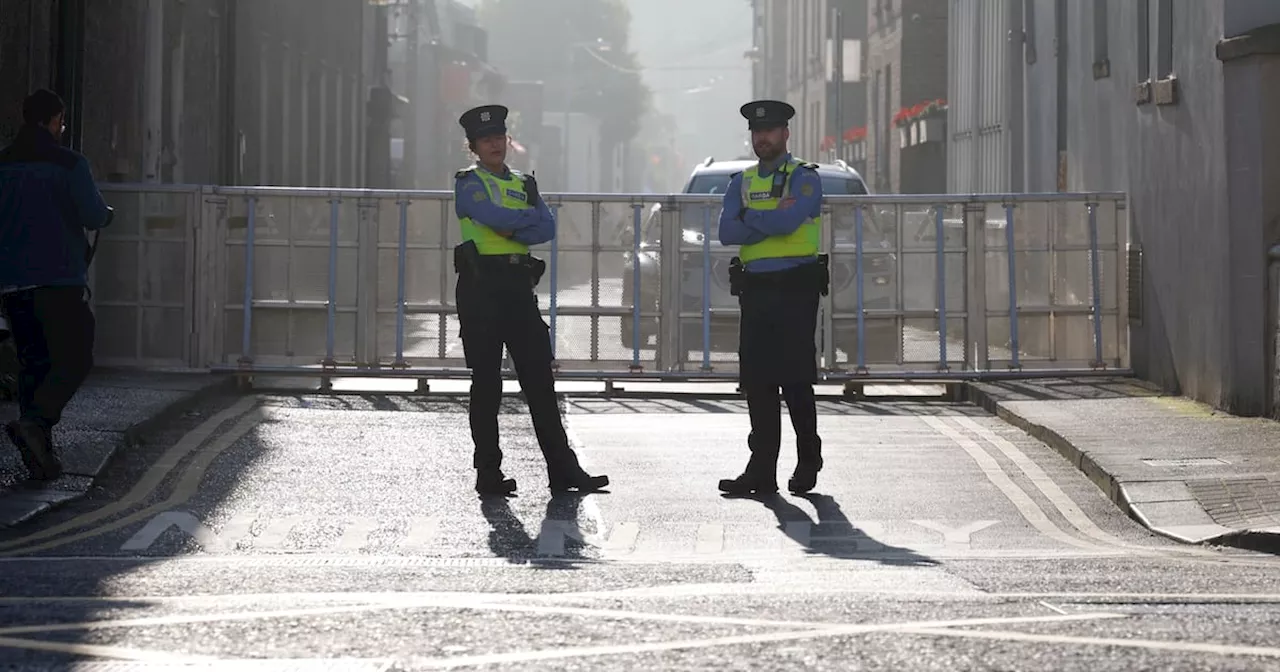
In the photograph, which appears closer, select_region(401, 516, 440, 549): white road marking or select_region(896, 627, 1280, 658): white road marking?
select_region(896, 627, 1280, 658): white road marking

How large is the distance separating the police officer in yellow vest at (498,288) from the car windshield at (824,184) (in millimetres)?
9501

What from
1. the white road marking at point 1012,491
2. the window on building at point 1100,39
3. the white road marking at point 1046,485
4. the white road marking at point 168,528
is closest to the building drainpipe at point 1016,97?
the window on building at point 1100,39

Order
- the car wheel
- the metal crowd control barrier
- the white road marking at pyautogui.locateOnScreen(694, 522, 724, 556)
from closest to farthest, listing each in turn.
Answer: the white road marking at pyautogui.locateOnScreen(694, 522, 724, 556), the car wheel, the metal crowd control barrier

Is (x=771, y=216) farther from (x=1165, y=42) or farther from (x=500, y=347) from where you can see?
(x=1165, y=42)

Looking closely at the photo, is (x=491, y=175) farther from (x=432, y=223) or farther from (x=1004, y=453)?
(x=432, y=223)

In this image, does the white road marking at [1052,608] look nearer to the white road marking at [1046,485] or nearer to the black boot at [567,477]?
the white road marking at [1046,485]

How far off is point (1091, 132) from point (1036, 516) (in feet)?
32.3

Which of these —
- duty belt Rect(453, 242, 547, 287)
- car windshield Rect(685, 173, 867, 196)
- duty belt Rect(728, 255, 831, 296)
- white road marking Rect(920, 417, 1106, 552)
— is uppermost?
car windshield Rect(685, 173, 867, 196)

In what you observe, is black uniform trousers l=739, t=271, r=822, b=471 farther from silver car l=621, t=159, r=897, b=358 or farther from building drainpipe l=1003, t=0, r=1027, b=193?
building drainpipe l=1003, t=0, r=1027, b=193

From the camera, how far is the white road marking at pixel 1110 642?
630cm

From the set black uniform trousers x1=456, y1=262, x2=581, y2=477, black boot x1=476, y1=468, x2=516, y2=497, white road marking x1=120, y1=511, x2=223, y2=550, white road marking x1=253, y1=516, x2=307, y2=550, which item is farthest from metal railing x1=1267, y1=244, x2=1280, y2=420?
white road marking x1=120, y1=511, x2=223, y2=550

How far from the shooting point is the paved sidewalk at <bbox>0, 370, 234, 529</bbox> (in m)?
10.9

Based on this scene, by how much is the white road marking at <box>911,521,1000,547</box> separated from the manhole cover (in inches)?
64.1

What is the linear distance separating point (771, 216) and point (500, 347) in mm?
1527
